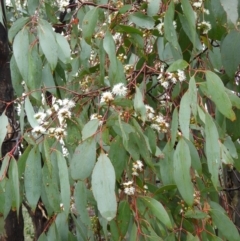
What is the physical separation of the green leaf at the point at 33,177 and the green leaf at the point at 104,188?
7.0 inches

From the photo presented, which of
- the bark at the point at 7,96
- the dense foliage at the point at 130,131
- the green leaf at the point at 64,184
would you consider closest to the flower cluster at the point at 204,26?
the dense foliage at the point at 130,131

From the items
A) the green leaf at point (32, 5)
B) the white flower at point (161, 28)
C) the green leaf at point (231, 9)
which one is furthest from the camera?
the green leaf at point (32, 5)

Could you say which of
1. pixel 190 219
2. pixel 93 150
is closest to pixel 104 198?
pixel 93 150

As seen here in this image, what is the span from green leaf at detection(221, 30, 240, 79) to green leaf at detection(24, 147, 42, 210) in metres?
0.48

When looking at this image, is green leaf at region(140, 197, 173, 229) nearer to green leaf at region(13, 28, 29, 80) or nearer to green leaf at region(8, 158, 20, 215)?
green leaf at region(8, 158, 20, 215)

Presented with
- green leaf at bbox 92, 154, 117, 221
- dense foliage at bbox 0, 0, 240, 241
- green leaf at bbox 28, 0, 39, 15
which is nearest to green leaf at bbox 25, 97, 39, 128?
dense foliage at bbox 0, 0, 240, 241

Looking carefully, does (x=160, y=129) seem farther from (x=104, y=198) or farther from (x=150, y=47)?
(x=150, y=47)

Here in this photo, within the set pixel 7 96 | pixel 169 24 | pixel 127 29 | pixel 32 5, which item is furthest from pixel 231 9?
pixel 7 96

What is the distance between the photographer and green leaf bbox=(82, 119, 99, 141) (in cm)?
87

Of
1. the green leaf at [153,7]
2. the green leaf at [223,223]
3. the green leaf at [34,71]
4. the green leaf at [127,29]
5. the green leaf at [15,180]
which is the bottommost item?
the green leaf at [223,223]

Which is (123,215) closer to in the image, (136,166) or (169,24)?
(136,166)

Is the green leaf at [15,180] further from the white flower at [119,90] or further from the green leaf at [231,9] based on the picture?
the green leaf at [231,9]

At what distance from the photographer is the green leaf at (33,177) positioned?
96 cm

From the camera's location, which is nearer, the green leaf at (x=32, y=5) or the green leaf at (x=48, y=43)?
the green leaf at (x=48, y=43)
